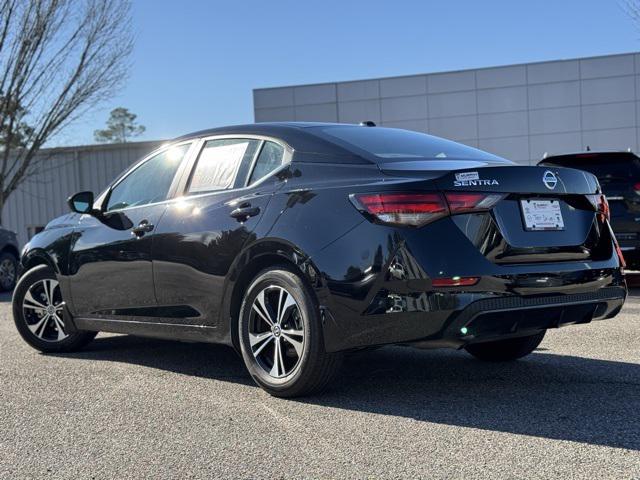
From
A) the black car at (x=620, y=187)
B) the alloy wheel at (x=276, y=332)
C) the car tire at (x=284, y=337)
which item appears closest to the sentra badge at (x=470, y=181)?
the car tire at (x=284, y=337)

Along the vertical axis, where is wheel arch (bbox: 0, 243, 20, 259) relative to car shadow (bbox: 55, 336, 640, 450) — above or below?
above

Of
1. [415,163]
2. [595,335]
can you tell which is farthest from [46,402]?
[595,335]

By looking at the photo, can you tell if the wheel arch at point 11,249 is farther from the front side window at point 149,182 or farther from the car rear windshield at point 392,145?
the car rear windshield at point 392,145

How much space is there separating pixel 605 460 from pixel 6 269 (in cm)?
1254

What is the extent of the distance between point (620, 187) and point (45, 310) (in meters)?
6.79

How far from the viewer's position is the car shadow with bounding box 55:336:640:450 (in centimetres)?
373

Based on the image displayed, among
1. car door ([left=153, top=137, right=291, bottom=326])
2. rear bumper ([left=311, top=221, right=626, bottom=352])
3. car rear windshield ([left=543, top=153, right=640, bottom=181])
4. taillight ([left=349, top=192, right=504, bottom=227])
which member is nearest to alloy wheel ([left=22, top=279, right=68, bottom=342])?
car door ([left=153, top=137, right=291, bottom=326])

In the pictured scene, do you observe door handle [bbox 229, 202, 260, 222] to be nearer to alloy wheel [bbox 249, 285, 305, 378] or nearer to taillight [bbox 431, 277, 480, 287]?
alloy wheel [bbox 249, 285, 305, 378]

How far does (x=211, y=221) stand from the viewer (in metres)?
4.77

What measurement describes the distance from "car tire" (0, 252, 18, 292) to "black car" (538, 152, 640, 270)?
9.44 metres

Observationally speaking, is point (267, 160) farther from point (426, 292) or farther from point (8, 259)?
point (8, 259)

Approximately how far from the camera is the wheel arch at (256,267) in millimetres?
4168

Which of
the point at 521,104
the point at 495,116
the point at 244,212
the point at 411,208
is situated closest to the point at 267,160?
the point at 244,212

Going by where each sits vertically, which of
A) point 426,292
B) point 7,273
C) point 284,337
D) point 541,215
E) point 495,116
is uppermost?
point 495,116
